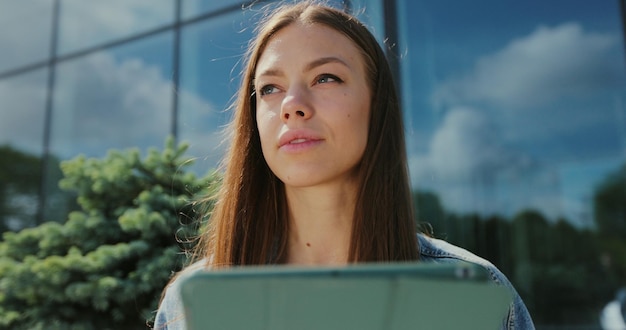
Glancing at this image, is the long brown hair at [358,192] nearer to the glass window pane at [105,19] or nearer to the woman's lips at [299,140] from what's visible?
the woman's lips at [299,140]

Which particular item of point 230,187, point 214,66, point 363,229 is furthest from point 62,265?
point 214,66

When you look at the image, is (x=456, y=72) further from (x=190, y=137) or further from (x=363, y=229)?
(x=363, y=229)

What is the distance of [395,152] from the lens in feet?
3.84

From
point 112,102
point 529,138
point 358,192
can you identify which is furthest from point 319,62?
point 529,138

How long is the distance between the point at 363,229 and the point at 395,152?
0.60 feet

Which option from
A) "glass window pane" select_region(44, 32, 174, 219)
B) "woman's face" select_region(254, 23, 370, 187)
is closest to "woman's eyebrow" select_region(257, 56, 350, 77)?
"woman's face" select_region(254, 23, 370, 187)

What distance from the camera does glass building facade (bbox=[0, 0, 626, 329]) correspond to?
640cm

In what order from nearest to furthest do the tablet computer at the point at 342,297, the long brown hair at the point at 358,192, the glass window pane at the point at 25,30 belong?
1. the tablet computer at the point at 342,297
2. the long brown hair at the point at 358,192
3. the glass window pane at the point at 25,30

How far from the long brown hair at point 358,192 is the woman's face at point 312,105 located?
1.6 inches

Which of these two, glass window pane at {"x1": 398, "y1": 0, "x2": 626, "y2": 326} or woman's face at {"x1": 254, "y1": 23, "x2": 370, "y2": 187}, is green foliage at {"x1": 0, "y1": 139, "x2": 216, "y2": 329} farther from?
glass window pane at {"x1": 398, "y1": 0, "x2": 626, "y2": 326}

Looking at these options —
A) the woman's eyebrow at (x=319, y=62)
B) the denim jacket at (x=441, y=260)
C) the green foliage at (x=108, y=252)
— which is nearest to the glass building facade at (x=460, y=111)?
the green foliage at (x=108, y=252)

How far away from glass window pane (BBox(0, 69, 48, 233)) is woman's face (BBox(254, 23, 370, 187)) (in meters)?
6.86

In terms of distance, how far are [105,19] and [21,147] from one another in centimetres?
206

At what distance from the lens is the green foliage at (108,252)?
2539 millimetres
